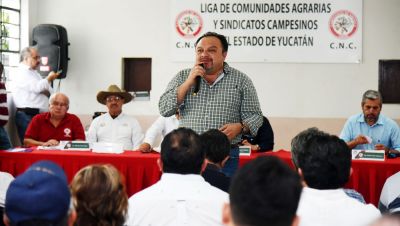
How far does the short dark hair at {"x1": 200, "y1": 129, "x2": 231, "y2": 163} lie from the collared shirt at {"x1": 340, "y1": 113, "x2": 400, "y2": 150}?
2112 millimetres

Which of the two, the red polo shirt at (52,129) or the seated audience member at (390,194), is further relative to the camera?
the red polo shirt at (52,129)

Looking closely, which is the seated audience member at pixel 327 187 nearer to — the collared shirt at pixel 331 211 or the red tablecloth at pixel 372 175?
the collared shirt at pixel 331 211

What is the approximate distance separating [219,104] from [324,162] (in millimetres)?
1143

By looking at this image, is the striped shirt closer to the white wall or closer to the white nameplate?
the white nameplate

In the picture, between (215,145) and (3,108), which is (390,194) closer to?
(215,145)

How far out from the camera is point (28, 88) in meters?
6.93

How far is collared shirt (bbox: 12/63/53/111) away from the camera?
6.91 metres

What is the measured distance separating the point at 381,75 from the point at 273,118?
142 cm

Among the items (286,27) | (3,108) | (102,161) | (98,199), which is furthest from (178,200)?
(286,27)

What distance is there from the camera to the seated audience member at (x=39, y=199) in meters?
1.42

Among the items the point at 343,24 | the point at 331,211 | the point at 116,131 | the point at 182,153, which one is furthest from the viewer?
the point at 343,24

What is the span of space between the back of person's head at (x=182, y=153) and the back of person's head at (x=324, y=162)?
0.39m

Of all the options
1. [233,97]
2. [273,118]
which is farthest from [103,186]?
[273,118]

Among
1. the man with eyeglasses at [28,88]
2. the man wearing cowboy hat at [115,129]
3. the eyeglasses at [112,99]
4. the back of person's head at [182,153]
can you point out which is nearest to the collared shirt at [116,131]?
the man wearing cowboy hat at [115,129]
